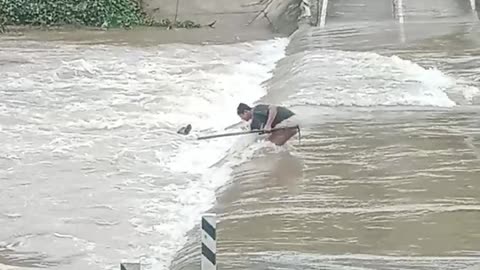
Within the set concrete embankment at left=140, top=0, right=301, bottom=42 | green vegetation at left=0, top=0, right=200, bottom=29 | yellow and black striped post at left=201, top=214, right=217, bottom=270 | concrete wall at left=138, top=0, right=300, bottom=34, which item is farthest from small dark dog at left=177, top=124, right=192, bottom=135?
green vegetation at left=0, top=0, right=200, bottom=29

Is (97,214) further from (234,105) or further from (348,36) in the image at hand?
(348,36)

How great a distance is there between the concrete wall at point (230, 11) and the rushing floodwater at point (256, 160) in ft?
14.0

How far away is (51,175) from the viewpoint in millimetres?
11305

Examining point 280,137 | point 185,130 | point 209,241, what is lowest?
point 209,241

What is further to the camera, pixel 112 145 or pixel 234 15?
pixel 234 15

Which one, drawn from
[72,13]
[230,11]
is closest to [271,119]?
[230,11]

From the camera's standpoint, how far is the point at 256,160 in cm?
1099

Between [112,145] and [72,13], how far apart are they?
13.3m

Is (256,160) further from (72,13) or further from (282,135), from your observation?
(72,13)

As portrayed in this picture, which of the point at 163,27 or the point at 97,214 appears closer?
the point at 97,214

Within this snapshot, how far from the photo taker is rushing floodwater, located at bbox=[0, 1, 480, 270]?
8.41 metres

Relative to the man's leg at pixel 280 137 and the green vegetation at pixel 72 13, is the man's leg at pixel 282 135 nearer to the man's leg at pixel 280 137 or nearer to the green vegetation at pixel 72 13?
the man's leg at pixel 280 137

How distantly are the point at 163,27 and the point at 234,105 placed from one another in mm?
9882

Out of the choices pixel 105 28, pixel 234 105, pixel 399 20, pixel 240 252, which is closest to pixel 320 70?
pixel 234 105
